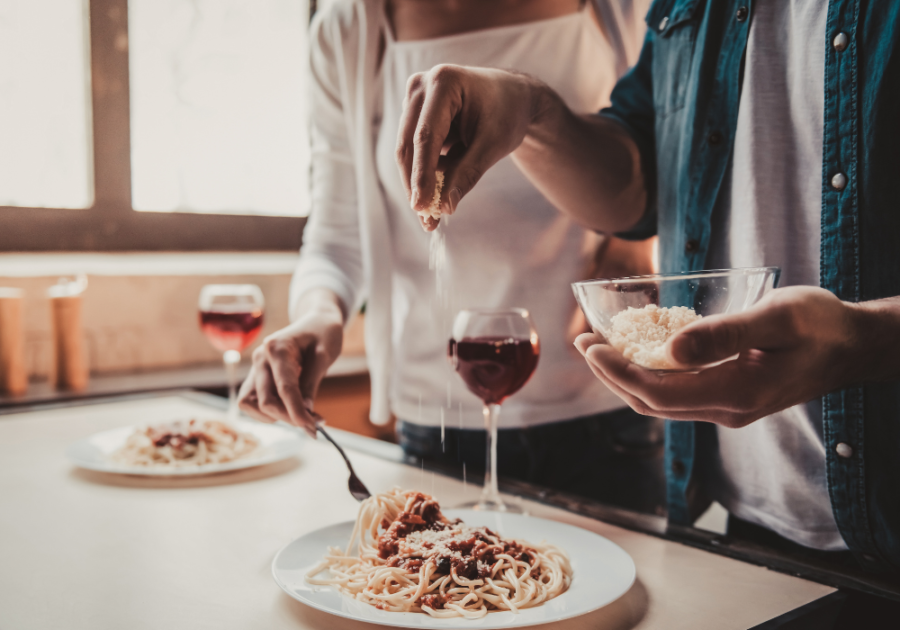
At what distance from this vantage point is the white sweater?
5.35 feet

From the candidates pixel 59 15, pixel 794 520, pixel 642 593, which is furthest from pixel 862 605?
pixel 59 15

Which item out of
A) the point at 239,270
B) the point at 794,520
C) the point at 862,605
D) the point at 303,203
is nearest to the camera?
the point at 862,605

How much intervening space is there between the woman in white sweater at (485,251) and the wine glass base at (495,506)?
0.34m

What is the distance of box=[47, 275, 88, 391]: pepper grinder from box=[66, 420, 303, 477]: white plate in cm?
104

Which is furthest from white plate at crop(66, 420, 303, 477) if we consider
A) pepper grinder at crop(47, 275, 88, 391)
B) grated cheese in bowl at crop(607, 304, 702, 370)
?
pepper grinder at crop(47, 275, 88, 391)

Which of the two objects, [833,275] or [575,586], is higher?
[833,275]

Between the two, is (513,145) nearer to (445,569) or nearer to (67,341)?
(445,569)

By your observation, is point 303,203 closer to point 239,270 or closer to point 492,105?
point 239,270

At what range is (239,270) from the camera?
3.22m

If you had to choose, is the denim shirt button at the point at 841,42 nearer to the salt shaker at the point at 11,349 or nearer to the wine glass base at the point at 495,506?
the wine glass base at the point at 495,506

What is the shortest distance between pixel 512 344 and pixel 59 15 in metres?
2.57

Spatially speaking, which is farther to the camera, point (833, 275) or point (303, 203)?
point (303, 203)

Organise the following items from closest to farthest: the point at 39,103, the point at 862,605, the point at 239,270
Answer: the point at 862,605 → the point at 39,103 → the point at 239,270

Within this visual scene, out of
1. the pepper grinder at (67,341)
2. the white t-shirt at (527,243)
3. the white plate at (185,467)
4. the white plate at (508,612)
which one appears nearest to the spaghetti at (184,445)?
the white plate at (185,467)
